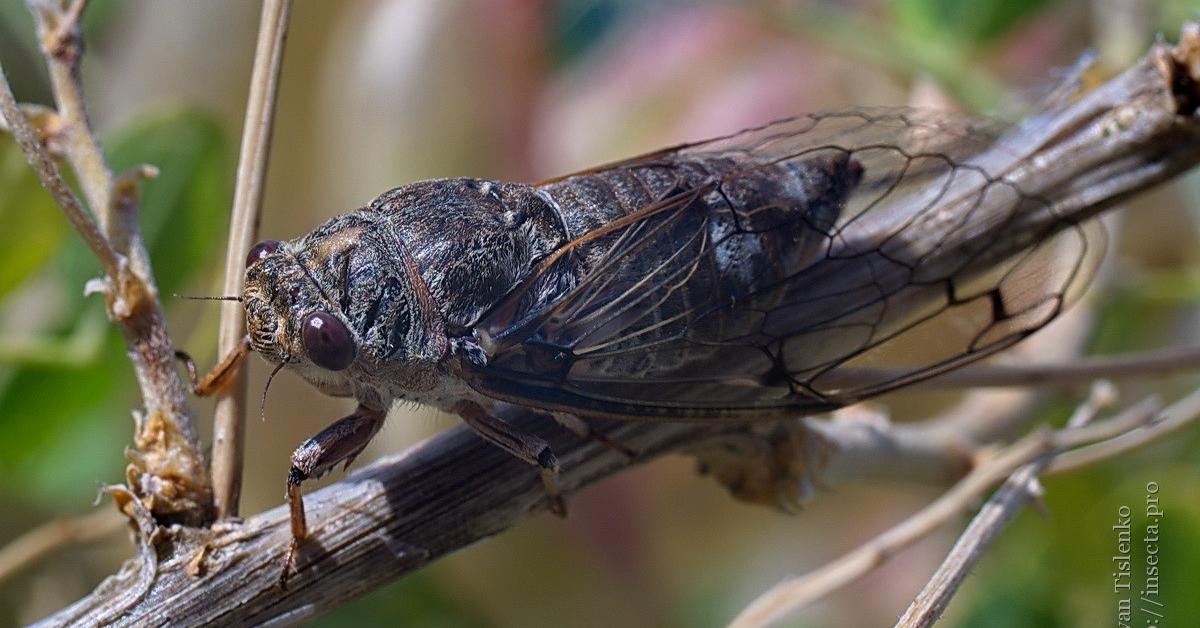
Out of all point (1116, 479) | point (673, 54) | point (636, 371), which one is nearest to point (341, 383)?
point (636, 371)

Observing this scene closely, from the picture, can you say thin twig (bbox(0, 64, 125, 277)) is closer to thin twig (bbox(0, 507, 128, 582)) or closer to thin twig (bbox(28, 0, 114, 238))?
thin twig (bbox(28, 0, 114, 238))

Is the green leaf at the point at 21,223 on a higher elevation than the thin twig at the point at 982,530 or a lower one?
higher

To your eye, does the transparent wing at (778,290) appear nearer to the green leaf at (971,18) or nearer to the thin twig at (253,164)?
the thin twig at (253,164)

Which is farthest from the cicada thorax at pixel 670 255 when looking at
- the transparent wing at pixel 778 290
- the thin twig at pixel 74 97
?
the thin twig at pixel 74 97

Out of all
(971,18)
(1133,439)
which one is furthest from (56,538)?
(971,18)

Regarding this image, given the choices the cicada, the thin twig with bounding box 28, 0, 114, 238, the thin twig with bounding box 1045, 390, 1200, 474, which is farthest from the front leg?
the thin twig with bounding box 1045, 390, 1200, 474

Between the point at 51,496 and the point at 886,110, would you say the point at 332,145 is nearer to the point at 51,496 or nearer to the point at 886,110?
the point at 51,496

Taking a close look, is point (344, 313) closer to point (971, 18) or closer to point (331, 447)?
point (331, 447)
